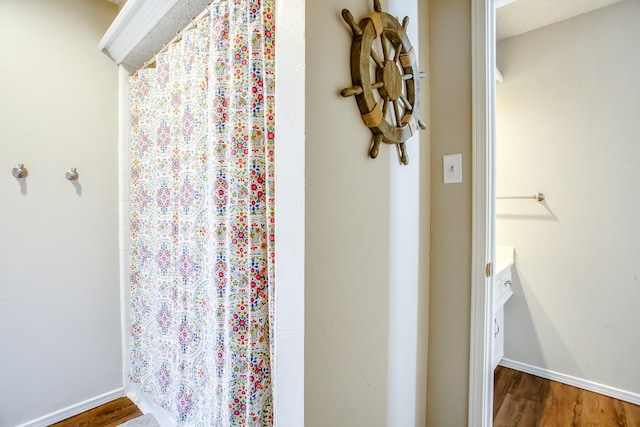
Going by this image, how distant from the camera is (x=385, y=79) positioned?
81cm

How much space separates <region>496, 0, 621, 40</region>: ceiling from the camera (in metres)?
1.57

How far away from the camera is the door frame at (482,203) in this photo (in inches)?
38.4

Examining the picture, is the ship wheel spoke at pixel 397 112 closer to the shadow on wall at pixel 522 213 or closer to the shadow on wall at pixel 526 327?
the shadow on wall at pixel 522 213

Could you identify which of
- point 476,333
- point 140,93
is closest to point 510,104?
point 476,333

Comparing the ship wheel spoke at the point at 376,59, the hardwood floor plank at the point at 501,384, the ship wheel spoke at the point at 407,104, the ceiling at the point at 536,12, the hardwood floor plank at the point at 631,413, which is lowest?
the hardwood floor plank at the point at 501,384

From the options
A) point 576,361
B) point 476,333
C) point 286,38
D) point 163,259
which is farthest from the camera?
point 576,361

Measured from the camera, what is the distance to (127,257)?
1629mm

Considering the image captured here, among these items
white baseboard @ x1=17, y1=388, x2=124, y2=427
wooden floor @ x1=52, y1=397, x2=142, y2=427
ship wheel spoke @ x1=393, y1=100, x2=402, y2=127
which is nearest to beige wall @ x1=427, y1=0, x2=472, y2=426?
ship wheel spoke @ x1=393, y1=100, x2=402, y2=127

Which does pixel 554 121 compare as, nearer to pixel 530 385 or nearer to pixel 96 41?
pixel 530 385

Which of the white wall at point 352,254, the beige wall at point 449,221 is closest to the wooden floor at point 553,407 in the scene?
the beige wall at point 449,221

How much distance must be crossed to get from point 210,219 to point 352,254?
1.82 feet

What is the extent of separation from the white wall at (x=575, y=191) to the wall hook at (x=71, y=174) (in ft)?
9.30

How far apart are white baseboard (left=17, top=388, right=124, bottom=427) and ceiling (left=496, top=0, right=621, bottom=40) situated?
330 cm

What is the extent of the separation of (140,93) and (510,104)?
2.50 m
